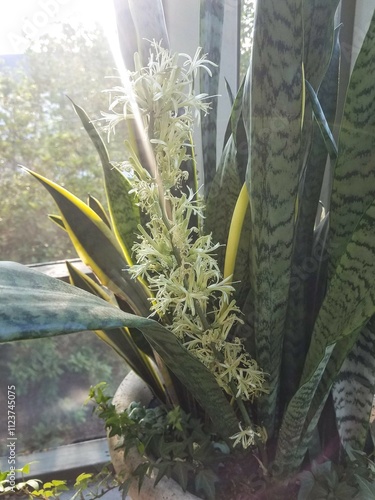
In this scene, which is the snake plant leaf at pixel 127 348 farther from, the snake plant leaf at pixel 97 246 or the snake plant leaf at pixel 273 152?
the snake plant leaf at pixel 273 152

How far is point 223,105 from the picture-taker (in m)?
0.73

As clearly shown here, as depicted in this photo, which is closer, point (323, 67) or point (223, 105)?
point (323, 67)

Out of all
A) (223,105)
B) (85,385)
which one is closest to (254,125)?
(223,105)

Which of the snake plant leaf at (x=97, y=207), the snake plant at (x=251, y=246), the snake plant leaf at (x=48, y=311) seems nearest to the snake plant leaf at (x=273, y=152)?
the snake plant at (x=251, y=246)

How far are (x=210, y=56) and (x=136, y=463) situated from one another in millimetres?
411

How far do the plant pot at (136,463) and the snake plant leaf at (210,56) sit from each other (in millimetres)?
259

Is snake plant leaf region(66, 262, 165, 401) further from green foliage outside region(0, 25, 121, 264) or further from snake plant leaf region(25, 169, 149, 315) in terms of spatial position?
green foliage outside region(0, 25, 121, 264)

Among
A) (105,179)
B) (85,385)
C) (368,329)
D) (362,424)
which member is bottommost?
(85,385)

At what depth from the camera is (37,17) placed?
25.4 inches

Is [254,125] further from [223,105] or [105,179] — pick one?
[223,105]

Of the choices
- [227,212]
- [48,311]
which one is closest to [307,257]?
[227,212]

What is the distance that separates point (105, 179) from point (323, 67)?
0.77 ft

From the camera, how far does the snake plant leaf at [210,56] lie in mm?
502

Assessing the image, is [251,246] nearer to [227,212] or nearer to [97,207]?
[227,212]
